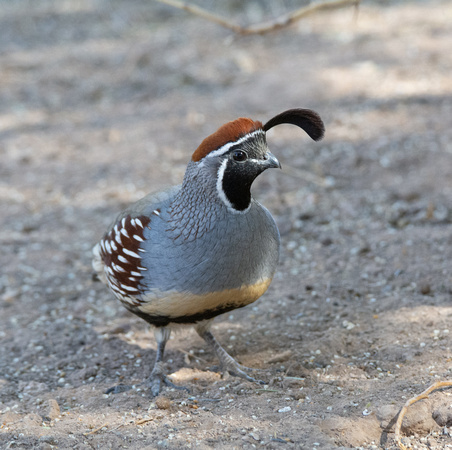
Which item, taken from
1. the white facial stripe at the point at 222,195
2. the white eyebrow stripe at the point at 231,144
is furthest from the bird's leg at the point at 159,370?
the white eyebrow stripe at the point at 231,144

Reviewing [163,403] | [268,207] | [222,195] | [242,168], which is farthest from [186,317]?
[268,207]

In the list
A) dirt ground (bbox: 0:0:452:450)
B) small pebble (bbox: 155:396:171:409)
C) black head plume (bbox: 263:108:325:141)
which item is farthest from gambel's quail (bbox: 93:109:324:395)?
dirt ground (bbox: 0:0:452:450)

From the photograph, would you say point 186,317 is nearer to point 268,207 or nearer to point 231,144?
point 231,144

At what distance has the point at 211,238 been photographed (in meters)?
3.15

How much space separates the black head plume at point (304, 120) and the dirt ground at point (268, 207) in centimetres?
123

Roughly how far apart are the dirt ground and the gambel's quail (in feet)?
1.69

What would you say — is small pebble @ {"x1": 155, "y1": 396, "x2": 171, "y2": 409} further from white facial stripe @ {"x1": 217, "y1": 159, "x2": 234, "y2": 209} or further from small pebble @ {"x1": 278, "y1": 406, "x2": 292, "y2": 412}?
white facial stripe @ {"x1": 217, "y1": 159, "x2": 234, "y2": 209}

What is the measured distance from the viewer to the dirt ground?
9.99 ft

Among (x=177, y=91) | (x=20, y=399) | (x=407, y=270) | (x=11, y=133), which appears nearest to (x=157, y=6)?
(x=177, y=91)

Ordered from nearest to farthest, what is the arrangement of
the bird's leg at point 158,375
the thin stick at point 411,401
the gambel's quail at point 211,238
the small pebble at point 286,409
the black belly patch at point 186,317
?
the thin stick at point 411,401 < the small pebble at point 286,409 < the gambel's quail at point 211,238 < the black belly patch at point 186,317 < the bird's leg at point 158,375

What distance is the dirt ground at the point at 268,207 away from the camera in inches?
120

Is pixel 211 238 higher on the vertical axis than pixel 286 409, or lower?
higher

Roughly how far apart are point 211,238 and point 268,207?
2.45 metres

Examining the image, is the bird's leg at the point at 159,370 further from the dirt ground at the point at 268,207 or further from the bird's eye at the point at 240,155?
the bird's eye at the point at 240,155
